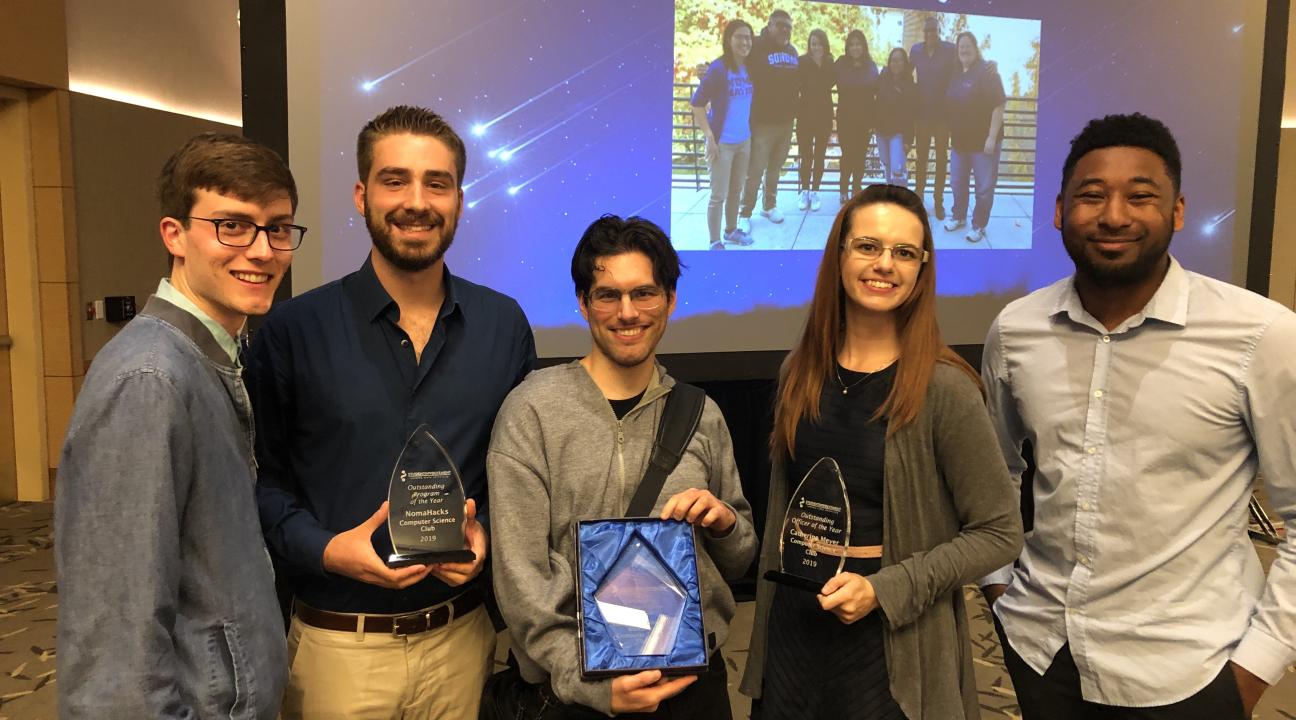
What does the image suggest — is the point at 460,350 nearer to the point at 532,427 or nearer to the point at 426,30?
the point at 532,427

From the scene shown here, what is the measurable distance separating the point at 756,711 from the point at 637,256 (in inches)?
39.7

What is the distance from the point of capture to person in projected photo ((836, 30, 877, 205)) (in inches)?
178

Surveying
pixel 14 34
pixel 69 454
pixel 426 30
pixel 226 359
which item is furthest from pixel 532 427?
pixel 14 34

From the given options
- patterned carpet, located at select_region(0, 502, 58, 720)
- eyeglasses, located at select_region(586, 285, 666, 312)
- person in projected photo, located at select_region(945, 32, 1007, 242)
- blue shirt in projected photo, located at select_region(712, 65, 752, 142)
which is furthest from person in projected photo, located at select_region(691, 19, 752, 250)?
patterned carpet, located at select_region(0, 502, 58, 720)

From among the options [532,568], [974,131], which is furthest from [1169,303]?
[974,131]

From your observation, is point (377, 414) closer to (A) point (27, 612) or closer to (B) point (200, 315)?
(B) point (200, 315)

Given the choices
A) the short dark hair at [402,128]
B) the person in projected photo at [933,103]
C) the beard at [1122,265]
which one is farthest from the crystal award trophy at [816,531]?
the person in projected photo at [933,103]

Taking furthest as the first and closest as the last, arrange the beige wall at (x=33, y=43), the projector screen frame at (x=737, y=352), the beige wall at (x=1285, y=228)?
the beige wall at (x=1285, y=228) < the beige wall at (x=33, y=43) < the projector screen frame at (x=737, y=352)

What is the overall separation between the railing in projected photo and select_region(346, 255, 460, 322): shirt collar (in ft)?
8.57

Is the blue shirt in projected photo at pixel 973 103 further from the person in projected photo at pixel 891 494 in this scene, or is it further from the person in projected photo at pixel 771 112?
the person in projected photo at pixel 891 494

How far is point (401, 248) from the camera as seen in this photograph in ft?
5.96

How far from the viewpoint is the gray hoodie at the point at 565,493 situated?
1.61 metres

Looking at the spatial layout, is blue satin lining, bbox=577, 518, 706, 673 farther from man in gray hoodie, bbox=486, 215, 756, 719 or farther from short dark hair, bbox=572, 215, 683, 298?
short dark hair, bbox=572, 215, 683, 298

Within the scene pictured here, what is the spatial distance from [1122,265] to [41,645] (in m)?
4.48
